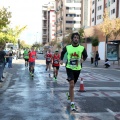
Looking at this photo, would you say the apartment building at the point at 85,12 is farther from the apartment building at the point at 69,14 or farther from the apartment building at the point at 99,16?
the apartment building at the point at 99,16

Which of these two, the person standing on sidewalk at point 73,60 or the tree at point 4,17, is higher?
the tree at point 4,17

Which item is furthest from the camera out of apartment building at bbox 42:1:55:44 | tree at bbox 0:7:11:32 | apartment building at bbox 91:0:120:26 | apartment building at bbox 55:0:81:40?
apartment building at bbox 42:1:55:44

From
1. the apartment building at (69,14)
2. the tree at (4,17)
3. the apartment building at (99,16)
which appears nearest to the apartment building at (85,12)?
the apartment building at (69,14)

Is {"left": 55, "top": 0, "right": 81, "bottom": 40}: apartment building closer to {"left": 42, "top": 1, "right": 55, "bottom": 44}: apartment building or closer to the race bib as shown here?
{"left": 42, "top": 1, "right": 55, "bottom": 44}: apartment building

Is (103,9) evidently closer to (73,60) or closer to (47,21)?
(73,60)

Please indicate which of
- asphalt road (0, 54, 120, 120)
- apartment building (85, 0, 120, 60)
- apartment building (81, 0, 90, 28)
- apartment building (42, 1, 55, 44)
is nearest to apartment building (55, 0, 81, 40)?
apartment building (81, 0, 90, 28)

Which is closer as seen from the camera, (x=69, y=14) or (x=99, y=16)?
(x=99, y=16)

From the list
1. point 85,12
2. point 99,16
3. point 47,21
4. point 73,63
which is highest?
point 47,21

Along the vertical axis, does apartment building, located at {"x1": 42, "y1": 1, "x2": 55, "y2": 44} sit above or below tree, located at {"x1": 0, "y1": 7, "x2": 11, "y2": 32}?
above

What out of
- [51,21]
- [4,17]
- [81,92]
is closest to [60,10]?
[51,21]

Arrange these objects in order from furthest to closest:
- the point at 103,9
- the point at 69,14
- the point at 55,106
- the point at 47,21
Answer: the point at 47,21 → the point at 69,14 → the point at 103,9 → the point at 55,106

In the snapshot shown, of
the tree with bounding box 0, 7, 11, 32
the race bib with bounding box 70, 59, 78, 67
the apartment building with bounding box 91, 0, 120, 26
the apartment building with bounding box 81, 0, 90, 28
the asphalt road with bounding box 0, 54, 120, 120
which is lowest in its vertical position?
the asphalt road with bounding box 0, 54, 120, 120

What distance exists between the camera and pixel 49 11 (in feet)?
532

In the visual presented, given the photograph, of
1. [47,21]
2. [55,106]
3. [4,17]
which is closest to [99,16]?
[4,17]
